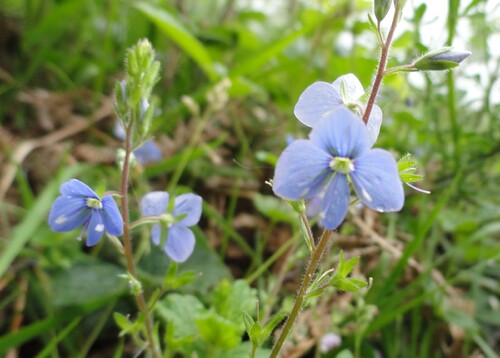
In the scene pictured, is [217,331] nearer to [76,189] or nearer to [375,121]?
[76,189]

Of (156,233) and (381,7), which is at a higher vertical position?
(381,7)

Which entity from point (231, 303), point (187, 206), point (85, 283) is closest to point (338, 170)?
point (187, 206)

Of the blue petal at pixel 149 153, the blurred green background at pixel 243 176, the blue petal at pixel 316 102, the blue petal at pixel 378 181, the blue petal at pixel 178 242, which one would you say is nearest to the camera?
the blue petal at pixel 378 181

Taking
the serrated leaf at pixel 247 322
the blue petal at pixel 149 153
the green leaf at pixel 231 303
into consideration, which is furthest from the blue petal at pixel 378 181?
the blue petal at pixel 149 153

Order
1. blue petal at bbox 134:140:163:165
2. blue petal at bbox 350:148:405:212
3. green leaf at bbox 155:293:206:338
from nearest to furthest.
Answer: blue petal at bbox 350:148:405:212
green leaf at bbox 155:293:206:338
blue petal at bbox 134:140:163:165

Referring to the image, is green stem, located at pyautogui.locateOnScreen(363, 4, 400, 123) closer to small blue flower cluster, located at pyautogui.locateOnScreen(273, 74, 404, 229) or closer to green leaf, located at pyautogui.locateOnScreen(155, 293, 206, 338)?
small blue flower cluster, located at pyautogui.locateOnScreen(273, 74, 404, 229)

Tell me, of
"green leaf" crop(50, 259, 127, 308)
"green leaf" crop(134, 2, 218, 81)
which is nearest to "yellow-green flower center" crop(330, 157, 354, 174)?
"green leaf" crop(50, 259, 127, 308)

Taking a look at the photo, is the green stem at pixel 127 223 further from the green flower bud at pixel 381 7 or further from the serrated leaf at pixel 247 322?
the green flower bud at pixel 381 7
